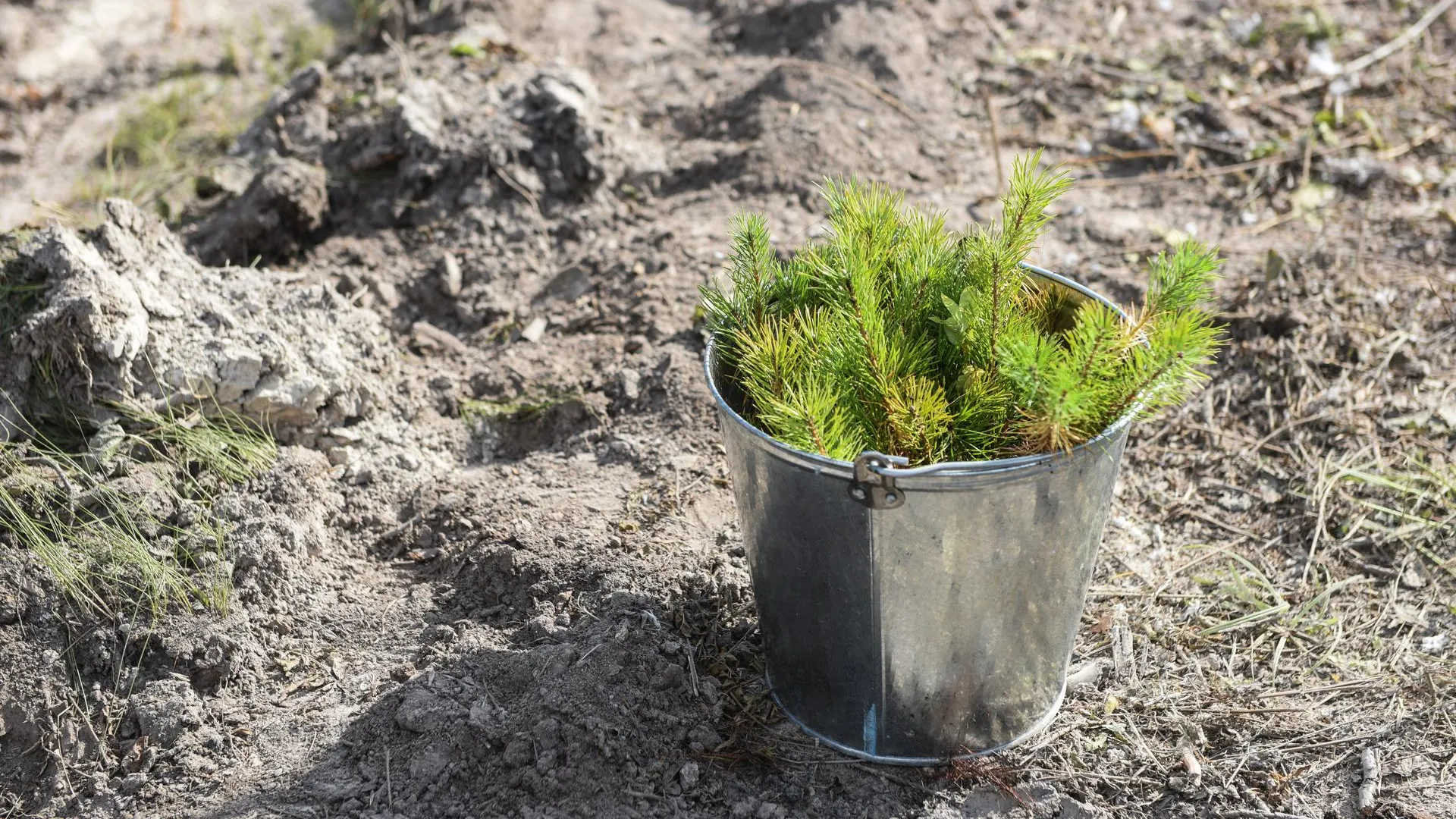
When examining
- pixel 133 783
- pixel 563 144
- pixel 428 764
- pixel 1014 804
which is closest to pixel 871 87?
pixel 563 144

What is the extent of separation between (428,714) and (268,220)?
1.94 meters

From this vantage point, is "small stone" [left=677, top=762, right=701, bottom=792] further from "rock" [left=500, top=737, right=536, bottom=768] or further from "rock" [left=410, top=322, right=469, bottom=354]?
"rock" [left=410, top=322, right=469, bottom=354]

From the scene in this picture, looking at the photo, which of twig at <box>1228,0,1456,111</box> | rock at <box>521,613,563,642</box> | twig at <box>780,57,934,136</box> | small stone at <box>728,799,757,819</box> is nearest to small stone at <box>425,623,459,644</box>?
rock at <box>521,613,563,642</box>

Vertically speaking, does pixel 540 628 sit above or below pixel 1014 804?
above

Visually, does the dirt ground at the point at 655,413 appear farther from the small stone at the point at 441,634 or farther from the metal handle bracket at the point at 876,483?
the metal handle bracket at the point at 876,483

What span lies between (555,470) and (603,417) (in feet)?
0.70

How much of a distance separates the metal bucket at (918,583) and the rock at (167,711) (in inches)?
43.5

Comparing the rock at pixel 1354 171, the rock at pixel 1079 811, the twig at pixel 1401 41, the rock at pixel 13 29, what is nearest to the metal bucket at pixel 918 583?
the rock at pixel 1079 811

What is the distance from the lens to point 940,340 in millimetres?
2043

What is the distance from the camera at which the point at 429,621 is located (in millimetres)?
2422

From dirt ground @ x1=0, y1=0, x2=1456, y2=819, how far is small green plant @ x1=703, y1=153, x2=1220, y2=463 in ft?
2.20

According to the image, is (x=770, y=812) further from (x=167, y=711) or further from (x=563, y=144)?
(x=563, y=144)

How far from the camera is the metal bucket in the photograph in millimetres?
1804

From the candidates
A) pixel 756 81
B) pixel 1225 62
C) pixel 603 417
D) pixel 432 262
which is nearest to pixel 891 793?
pixel 603 417
